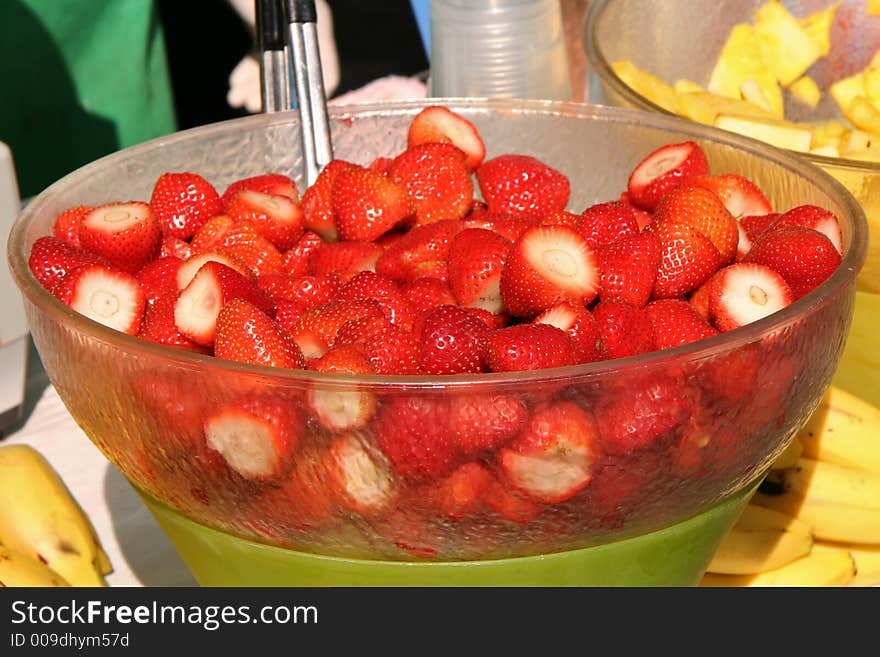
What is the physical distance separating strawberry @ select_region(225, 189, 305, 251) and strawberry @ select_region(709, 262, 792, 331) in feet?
1.07

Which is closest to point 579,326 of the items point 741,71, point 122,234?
point 122,234

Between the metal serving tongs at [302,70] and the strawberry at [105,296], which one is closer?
the strawberry at [105,296]

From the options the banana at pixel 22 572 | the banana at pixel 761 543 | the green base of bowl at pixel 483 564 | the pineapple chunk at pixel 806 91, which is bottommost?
the banana at pixel 761 543

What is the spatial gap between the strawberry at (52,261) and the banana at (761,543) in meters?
0.52

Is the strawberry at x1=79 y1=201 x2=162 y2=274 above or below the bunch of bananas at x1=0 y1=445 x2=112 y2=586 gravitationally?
above

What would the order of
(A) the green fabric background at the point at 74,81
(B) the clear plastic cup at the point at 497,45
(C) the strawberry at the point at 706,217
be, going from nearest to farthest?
(C) the strawberry at the point at 706,217 < (B) the clear plastic cup at the point at 497,45 < (A) the green fabric background at the point at 74,81

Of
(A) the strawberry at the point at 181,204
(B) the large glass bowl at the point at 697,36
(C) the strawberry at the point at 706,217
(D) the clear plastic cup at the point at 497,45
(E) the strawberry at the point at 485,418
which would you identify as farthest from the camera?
(D) the clear plastic cup at the point at 497,45

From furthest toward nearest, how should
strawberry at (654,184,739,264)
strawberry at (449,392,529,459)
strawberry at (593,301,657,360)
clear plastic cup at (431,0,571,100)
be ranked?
clear plastic cup at (431,0,571,100) → strawberry at (654,184,739,264) → strawberry at (593,301,657,360) → strawberry at (449,392,529,459)

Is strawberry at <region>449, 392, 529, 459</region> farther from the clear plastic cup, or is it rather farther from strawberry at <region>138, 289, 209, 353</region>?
the clear plastic cup

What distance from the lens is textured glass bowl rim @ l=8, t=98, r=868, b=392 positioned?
0.55m

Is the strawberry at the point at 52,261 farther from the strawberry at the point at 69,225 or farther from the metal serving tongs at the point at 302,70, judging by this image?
the metal serving tongs at the point at 302,70

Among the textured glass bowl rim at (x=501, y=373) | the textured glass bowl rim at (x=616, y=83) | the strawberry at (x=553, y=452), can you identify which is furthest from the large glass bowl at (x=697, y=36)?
the strawberry at (x=553, y=452)

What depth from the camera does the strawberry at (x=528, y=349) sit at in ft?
1.96

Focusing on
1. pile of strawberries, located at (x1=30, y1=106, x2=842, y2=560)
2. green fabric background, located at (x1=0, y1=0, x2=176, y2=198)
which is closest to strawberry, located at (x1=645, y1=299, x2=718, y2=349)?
pile of strawberries, located at (x1=30, y1=106, x2=842, y2=560)
